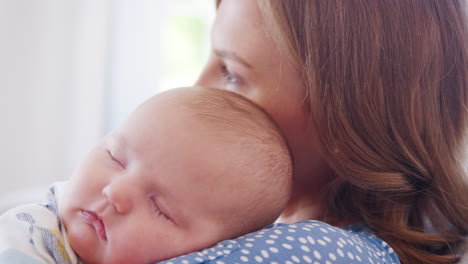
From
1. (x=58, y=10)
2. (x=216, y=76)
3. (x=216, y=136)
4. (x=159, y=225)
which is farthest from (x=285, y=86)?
(x=58, y=10)

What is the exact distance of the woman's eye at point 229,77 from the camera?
3.92 feet

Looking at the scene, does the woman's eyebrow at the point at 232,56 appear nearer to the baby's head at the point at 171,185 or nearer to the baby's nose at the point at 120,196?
the baby's head at the point at 171,185

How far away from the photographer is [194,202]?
89 centimetres

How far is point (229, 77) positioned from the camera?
4.00ft

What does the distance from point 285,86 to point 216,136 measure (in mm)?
290

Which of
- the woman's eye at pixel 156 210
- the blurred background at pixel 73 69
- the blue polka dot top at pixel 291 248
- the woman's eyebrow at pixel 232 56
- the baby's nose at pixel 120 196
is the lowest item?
the blurred background at pixel 73 69

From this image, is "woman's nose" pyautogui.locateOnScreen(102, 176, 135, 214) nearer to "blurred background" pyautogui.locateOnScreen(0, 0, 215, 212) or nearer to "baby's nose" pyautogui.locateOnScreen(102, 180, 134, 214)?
"baby's nose" pyautogui.locateOnScreen(102, 180, 134, 214)

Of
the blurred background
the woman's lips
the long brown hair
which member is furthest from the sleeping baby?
the blurred background

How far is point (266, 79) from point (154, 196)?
1.28ft

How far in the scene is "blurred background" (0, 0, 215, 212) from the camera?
244 cm

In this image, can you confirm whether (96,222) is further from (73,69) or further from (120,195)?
(73,69)

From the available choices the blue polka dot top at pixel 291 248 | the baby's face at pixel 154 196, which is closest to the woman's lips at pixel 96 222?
the baby's face at pixel 154 196

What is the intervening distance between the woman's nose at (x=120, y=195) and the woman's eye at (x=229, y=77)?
40 centimetres

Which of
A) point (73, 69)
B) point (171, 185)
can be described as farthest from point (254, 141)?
point (73, 69)
